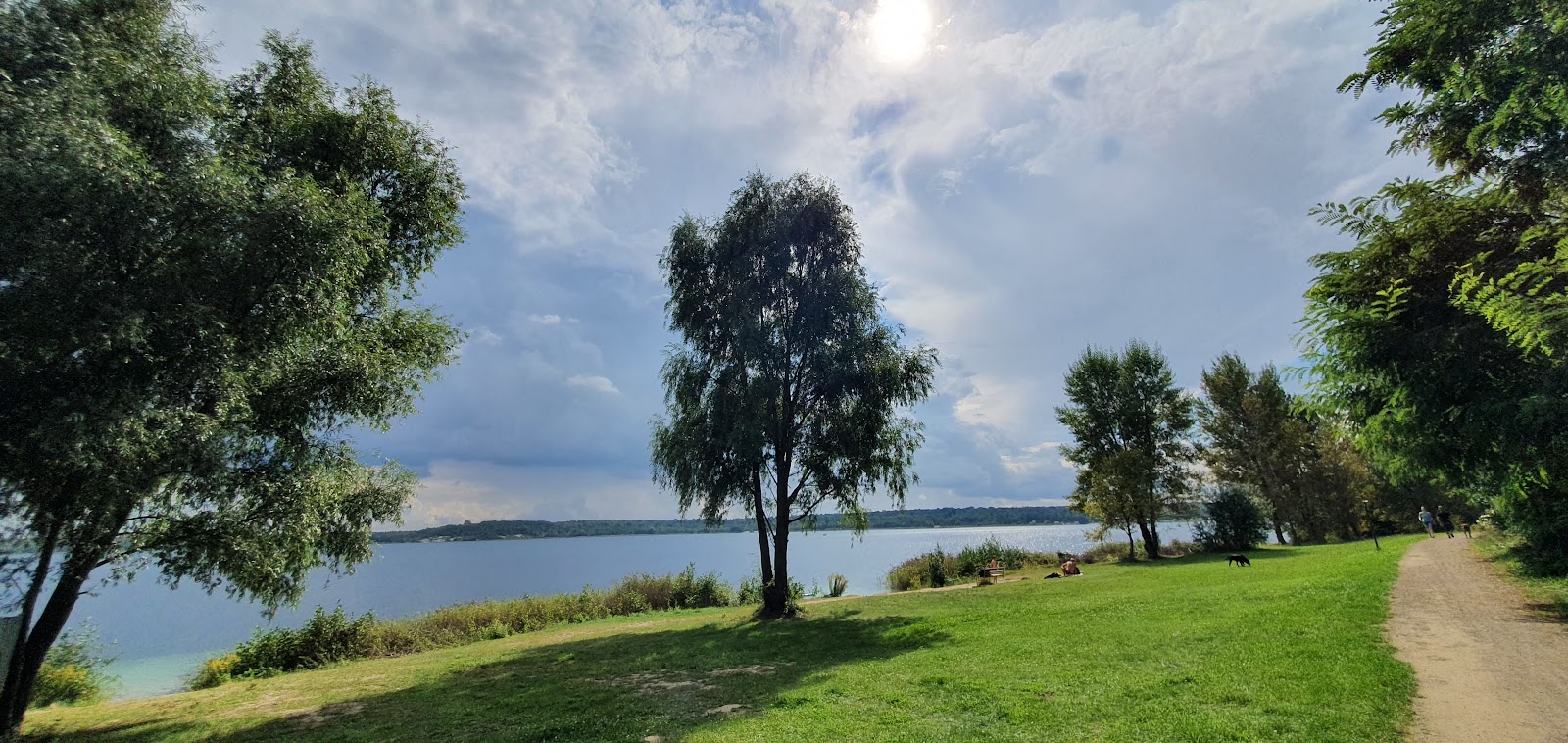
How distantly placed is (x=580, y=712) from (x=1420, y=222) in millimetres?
15186

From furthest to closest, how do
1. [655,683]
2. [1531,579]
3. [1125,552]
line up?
[1125,552]
[1531,579]
[655,683]

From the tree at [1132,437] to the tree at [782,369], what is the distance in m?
21.6

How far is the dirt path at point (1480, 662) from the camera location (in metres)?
5.82

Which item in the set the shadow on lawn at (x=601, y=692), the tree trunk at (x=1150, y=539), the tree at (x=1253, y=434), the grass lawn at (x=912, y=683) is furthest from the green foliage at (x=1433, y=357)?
the tree at (x=1253, y=434)

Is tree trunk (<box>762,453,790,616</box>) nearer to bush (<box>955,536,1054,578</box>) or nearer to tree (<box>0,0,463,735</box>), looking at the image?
tree (<box>0,0,463,735</box>)

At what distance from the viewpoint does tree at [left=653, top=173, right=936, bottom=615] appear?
17.8 m

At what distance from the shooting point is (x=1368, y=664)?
7668mm

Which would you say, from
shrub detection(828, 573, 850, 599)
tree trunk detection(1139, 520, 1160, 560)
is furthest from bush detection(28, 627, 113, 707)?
tree trunk detection(1139, 520, 1160, 560)

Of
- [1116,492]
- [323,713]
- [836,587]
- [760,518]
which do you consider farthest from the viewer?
[1116,492]

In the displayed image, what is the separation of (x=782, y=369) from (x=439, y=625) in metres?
14.0

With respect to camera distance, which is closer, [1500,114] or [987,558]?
[1500,114]

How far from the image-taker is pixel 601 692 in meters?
10.1

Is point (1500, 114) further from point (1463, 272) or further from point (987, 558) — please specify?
point (987, 558)

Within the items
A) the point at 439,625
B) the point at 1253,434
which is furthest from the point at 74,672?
the point at 1253,434
